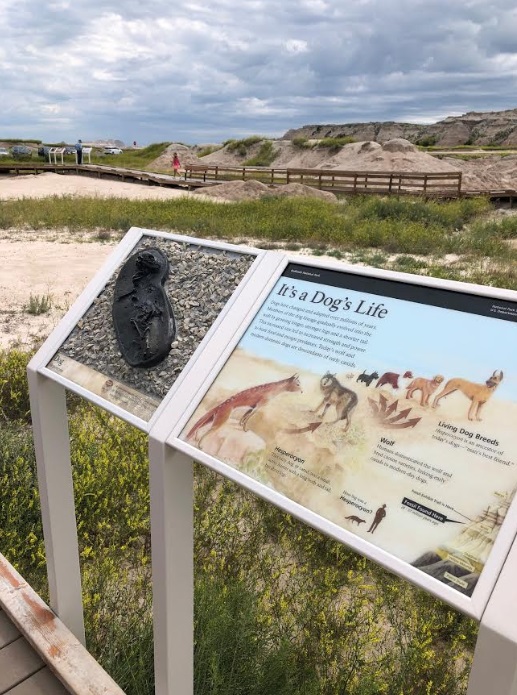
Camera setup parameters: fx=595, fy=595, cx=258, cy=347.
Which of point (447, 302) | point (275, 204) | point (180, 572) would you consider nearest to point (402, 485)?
point (447, 302)

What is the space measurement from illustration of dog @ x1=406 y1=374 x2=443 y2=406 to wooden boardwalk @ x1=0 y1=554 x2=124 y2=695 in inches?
66.3

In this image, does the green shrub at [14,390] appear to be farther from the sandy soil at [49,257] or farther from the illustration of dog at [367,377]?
the illustration of dog at [367,377]

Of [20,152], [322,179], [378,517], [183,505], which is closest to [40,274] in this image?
[183,505]

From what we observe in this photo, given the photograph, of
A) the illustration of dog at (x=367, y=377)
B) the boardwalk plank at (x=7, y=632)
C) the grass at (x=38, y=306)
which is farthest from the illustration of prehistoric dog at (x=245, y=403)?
the grass at (x=38, y=306)

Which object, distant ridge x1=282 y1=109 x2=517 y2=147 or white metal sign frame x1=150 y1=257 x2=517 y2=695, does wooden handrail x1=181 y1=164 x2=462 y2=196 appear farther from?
distant ridge x1=282 y1=109 x2=517 y2=147

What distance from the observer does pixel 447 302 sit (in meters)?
1.52

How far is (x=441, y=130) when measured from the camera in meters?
66.6

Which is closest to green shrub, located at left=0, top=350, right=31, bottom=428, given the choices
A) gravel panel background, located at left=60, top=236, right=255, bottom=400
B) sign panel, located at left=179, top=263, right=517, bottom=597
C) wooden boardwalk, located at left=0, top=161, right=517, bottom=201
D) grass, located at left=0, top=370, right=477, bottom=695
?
grass, located at left=0, top=370, right=477, bottom=695

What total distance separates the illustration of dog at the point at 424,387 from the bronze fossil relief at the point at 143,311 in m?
0.88

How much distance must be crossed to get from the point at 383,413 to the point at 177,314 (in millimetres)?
927

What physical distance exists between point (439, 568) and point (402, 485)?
191mm

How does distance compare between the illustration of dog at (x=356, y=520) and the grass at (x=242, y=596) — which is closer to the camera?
the illustration of dog at (x=356, y=520)

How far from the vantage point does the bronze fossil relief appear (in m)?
2.03

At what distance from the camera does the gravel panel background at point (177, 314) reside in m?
1.98
